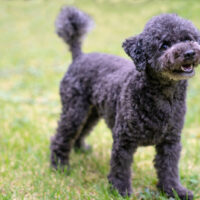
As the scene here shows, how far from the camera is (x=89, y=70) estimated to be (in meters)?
3.94

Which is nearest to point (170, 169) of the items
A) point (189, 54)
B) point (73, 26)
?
point (189, 54)

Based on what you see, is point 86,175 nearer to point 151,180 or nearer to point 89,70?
point 151,180

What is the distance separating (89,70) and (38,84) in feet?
14.7

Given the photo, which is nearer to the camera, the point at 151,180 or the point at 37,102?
the point at 151,180

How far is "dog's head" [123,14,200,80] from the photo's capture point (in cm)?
271

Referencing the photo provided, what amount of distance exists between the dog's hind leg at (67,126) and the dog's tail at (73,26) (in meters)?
0.74

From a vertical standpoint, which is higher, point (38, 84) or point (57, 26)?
point (57, 26)

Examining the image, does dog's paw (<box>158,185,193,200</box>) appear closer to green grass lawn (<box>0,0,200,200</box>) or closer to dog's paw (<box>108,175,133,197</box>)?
green grass lawn (<box>0,0,200,200</box>)

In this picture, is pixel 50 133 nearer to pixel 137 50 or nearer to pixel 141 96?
pixel 141 96

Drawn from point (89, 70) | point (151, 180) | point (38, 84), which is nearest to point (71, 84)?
point (89, 70)

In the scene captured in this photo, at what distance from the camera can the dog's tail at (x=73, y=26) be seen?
14.0ft

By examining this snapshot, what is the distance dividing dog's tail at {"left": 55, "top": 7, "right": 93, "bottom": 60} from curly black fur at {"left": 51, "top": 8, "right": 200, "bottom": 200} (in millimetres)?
320

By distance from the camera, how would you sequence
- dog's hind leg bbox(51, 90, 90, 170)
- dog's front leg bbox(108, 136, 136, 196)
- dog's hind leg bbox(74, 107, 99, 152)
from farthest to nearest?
dog's hind leg bbox(74, 107, 99, 152) → dog's hind leg bbox(51, 90, 90, 170) → dog's front leg bbox(108, 136, 136, 196)

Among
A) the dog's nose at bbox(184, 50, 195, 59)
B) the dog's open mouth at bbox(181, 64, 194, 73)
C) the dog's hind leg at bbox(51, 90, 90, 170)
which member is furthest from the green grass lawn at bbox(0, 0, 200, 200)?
the dog's nose at bbox(184, 50, 195, 59)
